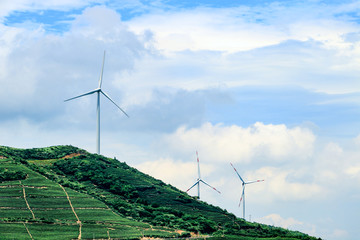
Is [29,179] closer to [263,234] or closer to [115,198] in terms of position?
[115,198]

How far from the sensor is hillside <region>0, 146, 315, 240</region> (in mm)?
142250

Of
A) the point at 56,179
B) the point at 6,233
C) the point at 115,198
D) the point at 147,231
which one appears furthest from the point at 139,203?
the point at 6,233

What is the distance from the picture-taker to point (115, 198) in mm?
189250

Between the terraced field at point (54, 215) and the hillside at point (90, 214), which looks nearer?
the terraced field at point (54, 215)

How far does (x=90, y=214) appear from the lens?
159m

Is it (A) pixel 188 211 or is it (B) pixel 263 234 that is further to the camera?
(A) pixel 188 211

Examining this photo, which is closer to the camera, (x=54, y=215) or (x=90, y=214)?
(x=54, y=215)

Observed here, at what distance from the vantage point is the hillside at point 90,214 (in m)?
142

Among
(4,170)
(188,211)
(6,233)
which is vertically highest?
(4,170)

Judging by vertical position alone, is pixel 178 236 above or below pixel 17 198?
below

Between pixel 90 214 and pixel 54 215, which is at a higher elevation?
pixel 90 214

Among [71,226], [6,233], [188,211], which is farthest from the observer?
[188,211]

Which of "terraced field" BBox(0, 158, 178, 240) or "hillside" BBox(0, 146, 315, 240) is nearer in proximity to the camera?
"terraced field" BBox(0, 158, 178, 240)

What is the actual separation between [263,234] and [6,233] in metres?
75.7
